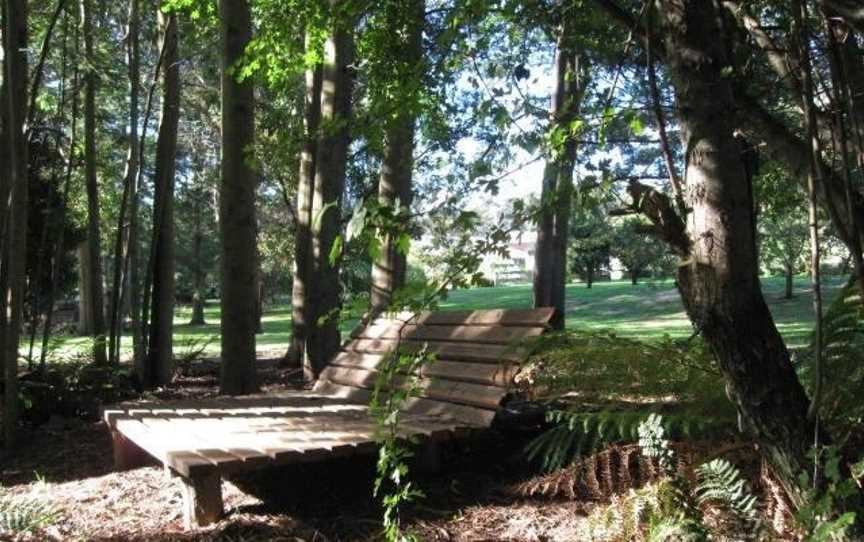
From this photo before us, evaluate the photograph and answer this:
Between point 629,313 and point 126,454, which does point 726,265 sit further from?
point 629,313

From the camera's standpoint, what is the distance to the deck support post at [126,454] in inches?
208

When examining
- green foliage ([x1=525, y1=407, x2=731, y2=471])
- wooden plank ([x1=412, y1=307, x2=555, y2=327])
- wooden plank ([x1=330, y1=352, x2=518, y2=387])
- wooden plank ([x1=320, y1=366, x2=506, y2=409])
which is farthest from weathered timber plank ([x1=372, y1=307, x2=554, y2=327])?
green foliage ([x1=525, y1=407, x2=731, y2=471])

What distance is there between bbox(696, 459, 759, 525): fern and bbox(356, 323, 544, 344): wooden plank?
1457mm

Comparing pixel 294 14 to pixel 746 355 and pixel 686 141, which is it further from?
pixel 746 355

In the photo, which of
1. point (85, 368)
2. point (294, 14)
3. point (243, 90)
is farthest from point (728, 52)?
point (85, 368)

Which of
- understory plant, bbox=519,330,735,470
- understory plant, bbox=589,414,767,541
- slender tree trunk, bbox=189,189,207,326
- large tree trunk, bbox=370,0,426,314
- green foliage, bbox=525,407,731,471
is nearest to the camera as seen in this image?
large tree trunk, bbox=370,0,426,314

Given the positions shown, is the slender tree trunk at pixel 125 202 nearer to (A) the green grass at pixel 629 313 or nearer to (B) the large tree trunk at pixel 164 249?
(B) the large tree trunk at pixel 164 249

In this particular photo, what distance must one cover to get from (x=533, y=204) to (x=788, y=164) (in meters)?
1.80

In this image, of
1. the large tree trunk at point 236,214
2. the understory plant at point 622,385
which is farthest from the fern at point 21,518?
the large tree trunk at point 236,214

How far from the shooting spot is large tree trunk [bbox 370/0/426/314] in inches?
83.7

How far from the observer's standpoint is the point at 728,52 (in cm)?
259

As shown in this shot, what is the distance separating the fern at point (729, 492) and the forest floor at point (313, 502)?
59 centimetres

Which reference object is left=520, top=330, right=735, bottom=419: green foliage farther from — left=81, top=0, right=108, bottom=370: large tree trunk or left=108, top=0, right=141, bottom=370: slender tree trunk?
left=81, top=0, right=108, bottom=370: large tree trunk

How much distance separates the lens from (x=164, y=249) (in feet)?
29.7
